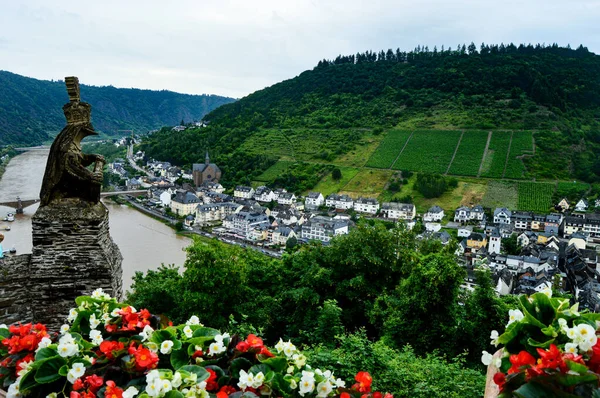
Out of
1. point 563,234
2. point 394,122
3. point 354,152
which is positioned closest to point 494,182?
point 563,234

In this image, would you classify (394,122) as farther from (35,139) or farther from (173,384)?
(35,139)

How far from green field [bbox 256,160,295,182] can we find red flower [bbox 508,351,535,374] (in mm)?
61016

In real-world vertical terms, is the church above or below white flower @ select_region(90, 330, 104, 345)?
below

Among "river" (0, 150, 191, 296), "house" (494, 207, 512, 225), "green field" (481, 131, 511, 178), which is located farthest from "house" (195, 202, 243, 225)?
"green field" (481, 131, 511, 178)

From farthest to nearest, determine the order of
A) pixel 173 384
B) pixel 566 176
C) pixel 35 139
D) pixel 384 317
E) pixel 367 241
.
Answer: pixel 35 139 < pixel 566 176 < pixel 367 241 < pixel 384 317 < pixel 173 384

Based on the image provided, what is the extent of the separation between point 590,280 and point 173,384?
31.2 meters

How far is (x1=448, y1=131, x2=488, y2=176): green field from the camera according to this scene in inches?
2269

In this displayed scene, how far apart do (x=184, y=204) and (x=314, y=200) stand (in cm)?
1658

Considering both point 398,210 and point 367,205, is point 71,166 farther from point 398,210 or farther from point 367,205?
point 367,205

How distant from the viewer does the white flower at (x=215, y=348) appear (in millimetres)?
2367

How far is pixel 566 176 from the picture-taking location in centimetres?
5341

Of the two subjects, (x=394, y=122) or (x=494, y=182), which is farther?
(x=394, y=122)

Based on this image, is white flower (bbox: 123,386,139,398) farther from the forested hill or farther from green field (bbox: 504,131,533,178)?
the forested hill

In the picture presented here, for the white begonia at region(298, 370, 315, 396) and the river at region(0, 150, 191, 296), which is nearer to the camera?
the white begonia at region(298, 370, 315, 396)
